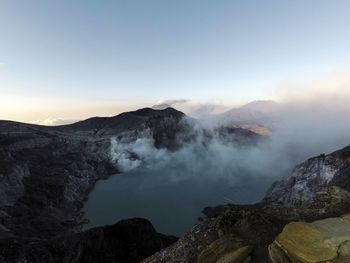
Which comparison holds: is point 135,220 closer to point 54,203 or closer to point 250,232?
point 250,232

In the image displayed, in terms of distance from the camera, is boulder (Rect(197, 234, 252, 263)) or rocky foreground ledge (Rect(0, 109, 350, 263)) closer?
rocky foreground ledge (Rect(0, 109, 350, 263))

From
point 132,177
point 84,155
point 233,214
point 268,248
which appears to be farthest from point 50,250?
point 132,177

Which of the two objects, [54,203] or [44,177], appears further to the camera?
[44,177]

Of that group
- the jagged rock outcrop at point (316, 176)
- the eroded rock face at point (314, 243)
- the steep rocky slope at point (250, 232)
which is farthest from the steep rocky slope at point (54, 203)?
the eroded rock face at point (314, 243)

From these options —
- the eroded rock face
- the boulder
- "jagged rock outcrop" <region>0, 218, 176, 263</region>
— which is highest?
the eroded rock face

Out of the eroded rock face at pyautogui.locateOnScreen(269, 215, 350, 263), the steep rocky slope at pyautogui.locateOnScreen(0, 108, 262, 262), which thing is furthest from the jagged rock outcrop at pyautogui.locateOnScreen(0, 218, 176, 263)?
the eroded rock face at pyautogui.locateOnScreen(269, 215, 350, 263)

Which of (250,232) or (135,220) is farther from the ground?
(250,232)

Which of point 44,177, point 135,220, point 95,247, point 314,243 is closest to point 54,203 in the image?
point 44,177

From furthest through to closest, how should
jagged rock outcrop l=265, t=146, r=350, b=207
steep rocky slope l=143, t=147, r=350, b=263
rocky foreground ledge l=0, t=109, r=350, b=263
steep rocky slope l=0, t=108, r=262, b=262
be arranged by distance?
jagged rock outcrop l=265, t=146, r=350, b=207 < steep rocky slope l=0, t=108, r=262, b=262 < steep rocky slope l=143, t=147, r=350, b=263 < rocky foreground ledge l=0, t=109, r=350, b=263

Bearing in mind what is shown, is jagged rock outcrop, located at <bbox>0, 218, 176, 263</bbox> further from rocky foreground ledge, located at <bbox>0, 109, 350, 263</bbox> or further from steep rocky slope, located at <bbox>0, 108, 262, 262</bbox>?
rocky foreground ledge, located at <bbox>0, 109, 350, 263</bbox>

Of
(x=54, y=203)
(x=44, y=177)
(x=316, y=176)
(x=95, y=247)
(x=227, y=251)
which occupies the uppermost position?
(x=227, y=251)
